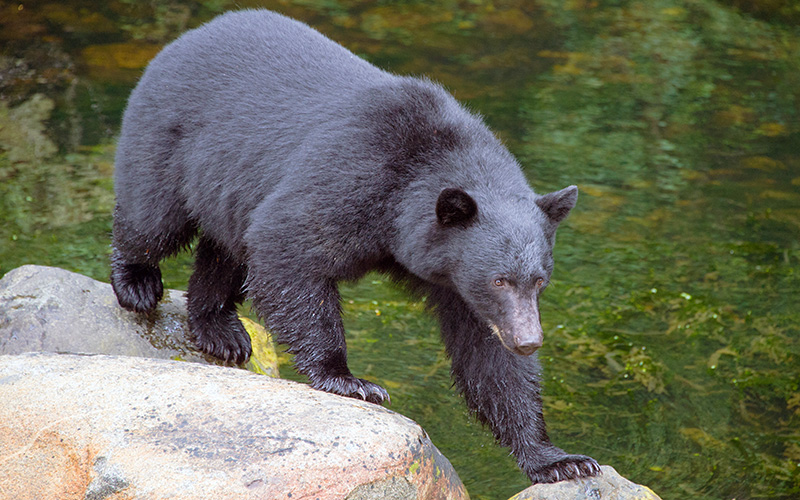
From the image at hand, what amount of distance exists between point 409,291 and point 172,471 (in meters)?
1.80

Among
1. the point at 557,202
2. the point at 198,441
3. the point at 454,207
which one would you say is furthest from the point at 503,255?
the point at 198,441

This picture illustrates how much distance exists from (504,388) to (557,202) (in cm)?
110

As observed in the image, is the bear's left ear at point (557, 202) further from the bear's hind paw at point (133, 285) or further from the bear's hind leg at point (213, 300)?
the bear's hind paw at point (133, 285)

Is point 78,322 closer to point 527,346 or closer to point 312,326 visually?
point 312,326

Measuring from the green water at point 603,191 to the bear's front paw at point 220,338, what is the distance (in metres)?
1.11

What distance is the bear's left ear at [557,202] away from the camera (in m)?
4.24

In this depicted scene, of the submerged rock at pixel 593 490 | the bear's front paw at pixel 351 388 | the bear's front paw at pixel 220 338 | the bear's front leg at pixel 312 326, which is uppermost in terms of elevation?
the bear's front leg at pixel 312 326

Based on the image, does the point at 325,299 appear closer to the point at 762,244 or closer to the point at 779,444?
the point at 779,444

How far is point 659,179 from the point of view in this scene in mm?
10945

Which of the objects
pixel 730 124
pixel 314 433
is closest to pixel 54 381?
pixel 314 433

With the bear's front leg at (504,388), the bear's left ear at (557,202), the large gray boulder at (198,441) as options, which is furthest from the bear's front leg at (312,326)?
the bear's left ear at (557,202)

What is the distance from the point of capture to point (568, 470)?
14.8 ft

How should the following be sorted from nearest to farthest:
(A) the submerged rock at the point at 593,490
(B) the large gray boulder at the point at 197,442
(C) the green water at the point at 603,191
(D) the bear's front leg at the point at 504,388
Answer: (B) the large gray boulder at the point at 197,442 → (A) the submerged rock at the point at 593,490 → (D) the bear's front leg at the point at 504,388 → (C) the green water at the point at 603,191

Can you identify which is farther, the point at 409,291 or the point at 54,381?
the point at 409,291
